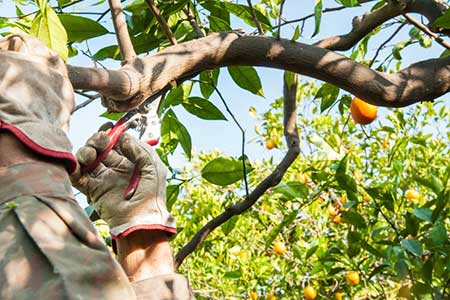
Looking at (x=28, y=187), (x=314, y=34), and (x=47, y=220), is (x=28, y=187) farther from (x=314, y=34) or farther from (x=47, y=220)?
(x=314, y=34)

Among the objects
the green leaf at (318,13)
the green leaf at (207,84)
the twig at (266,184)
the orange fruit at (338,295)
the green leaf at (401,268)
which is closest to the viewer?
the green leaf at (318,13)

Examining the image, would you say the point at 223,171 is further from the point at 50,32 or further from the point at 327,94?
the point at 50,32

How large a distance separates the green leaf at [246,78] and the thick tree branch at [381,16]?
0.41 feet

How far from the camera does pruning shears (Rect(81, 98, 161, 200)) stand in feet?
3.56

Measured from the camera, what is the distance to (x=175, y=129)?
1591 millimetres

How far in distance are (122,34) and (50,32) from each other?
0.13 m

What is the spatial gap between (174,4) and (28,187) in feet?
1.99

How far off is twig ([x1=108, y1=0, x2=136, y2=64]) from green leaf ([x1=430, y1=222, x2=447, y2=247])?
0.79 meters

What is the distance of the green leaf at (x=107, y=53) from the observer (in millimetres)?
1471

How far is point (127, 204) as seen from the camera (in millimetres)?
1103

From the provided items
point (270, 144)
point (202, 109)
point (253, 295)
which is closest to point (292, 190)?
point (202, 109)

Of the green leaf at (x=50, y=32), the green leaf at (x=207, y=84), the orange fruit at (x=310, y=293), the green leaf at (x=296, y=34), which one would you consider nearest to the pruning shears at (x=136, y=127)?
the green leaf at (x=50, y=32)

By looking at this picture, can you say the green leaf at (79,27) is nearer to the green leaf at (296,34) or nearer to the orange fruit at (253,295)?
the green leaf at (296,34)

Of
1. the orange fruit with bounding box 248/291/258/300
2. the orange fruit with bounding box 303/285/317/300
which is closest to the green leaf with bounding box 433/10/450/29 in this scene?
the orange fruit with bounding box 303/285/317/300
